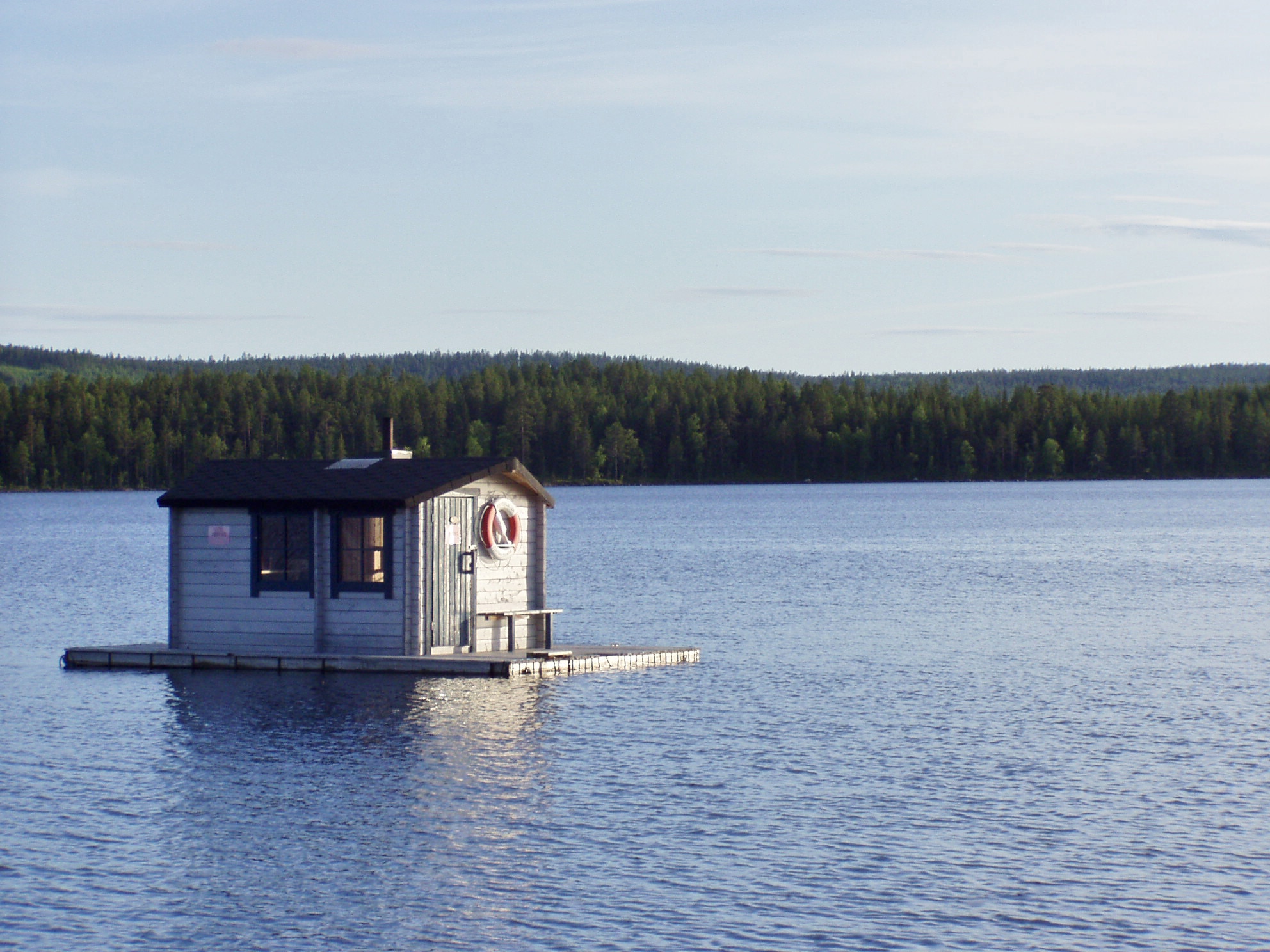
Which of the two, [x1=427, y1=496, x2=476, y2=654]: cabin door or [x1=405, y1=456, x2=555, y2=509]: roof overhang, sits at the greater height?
[x1=405, y1=456, x2=555, y2=509]: roof overhang

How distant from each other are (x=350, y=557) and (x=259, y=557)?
190 cm

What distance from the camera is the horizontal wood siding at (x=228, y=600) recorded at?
29672 mm

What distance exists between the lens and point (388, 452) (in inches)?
1236

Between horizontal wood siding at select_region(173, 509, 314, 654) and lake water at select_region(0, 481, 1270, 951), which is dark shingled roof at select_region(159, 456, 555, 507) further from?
lake water at select_region(0, 481, 1270, 951)

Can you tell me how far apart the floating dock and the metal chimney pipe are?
443 cm

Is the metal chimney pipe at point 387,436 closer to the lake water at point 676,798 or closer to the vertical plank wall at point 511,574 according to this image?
the vertical plank wall at point 511,574

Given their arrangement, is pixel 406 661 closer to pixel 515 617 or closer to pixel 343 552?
pixel 343 552

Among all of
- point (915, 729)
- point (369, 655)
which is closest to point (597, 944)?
point (915, 729)

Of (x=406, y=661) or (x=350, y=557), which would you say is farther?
(x=350, y=557)

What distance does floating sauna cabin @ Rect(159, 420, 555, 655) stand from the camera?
1142 inches

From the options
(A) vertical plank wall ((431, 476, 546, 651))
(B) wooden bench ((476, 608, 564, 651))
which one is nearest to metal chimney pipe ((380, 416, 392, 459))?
(A) vertical plank wall ((431, 476, 546, 651))

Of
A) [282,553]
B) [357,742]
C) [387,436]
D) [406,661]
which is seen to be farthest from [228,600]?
[357,742]

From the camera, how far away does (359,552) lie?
96.0ft

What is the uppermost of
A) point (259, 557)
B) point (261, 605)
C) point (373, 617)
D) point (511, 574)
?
point (259, 557)
